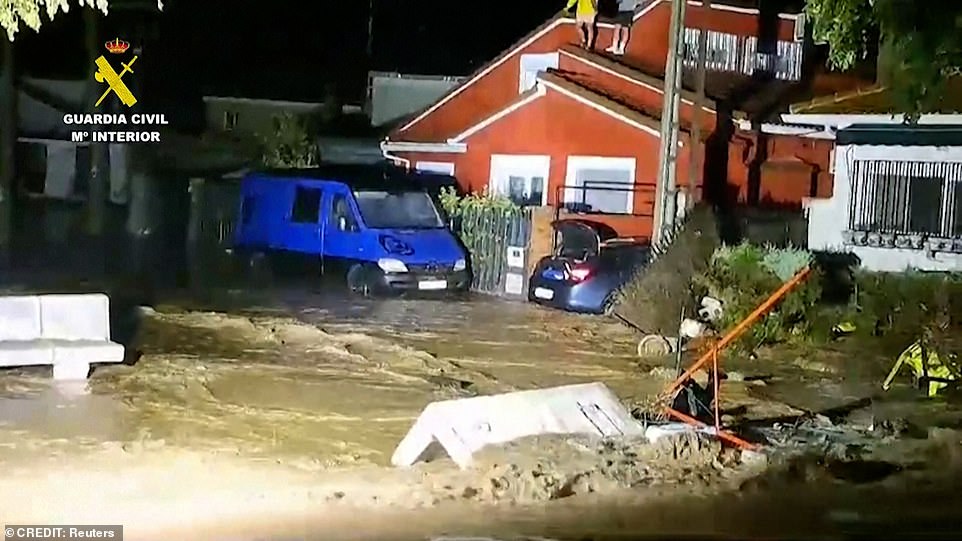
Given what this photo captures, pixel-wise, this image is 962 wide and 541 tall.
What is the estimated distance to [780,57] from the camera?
12.6 meters

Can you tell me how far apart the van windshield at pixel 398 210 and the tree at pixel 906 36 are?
5.03 m

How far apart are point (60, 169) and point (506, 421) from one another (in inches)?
Answer: 356

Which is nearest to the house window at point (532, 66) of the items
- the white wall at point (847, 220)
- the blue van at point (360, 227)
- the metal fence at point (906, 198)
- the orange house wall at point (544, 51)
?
the orange house wall at point (544, 51)

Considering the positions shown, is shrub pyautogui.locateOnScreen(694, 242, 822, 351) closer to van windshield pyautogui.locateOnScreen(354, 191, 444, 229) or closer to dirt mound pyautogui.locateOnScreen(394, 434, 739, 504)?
dirt mound pyautogui.locateOnScreen(394, 434, 739, 504)

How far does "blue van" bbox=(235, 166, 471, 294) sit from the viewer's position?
12938 millimetres

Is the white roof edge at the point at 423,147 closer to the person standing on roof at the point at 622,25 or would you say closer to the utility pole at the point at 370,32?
the utility pole at the point at 370,32

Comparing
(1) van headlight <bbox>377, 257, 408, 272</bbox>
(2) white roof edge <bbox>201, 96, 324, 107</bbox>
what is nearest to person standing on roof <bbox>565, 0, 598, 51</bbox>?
(1) van headlight <bbox>377, 257, 408, 272</bbox>

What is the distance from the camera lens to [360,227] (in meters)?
13.1

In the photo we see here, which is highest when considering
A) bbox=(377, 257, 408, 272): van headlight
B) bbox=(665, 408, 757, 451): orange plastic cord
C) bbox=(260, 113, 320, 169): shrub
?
bbox=(260, 113, 320, 169): shrub

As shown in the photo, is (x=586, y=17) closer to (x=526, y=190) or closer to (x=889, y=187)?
(x=526, y=190)

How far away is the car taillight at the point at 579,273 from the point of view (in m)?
11.9

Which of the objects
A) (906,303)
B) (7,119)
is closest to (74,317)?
(906,303)

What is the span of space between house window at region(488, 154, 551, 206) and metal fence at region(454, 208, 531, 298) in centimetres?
41

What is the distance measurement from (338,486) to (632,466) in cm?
157
